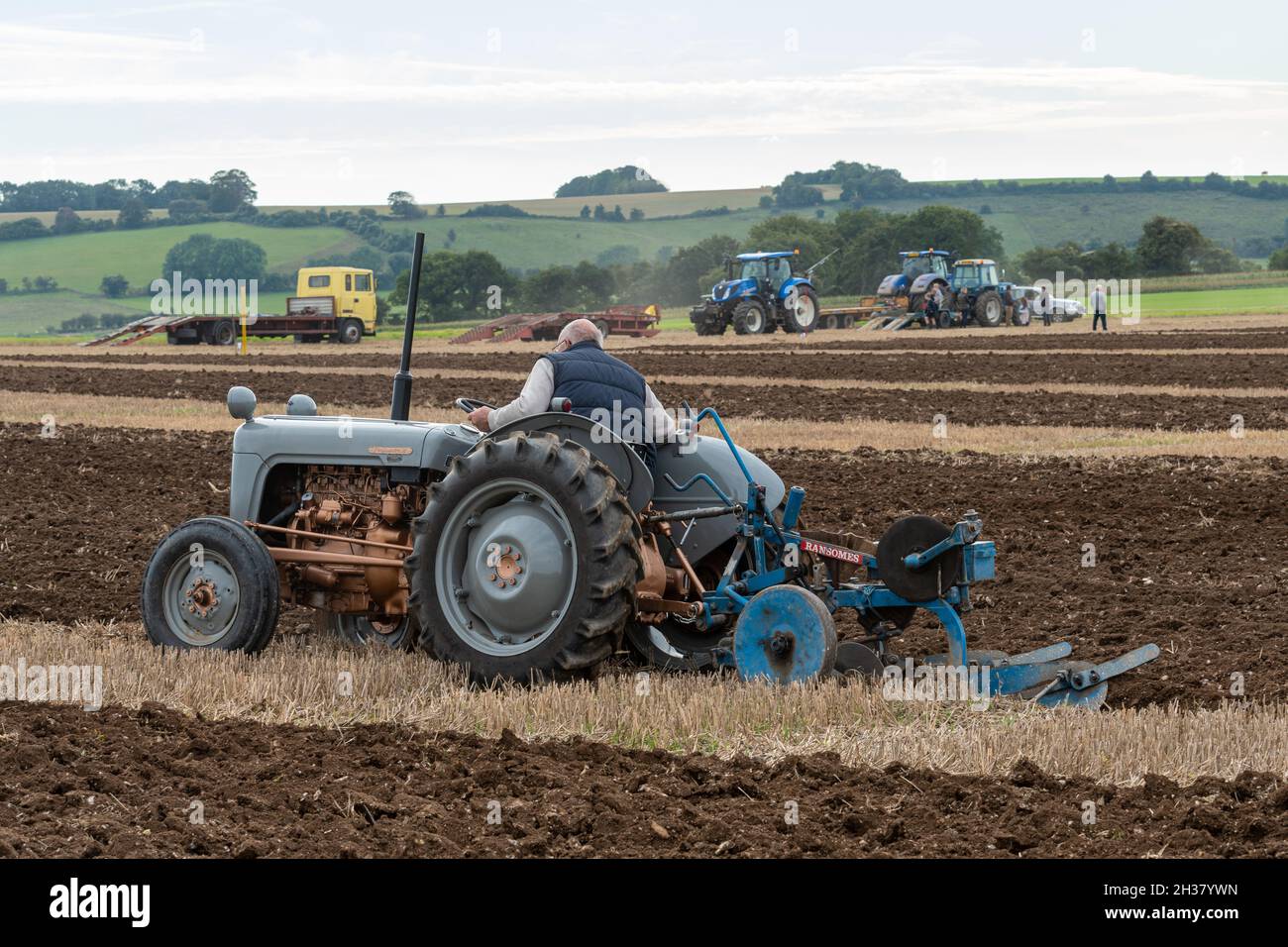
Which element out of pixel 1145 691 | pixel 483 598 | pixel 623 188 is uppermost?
pixel 623 188

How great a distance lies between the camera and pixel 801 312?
43.5 m

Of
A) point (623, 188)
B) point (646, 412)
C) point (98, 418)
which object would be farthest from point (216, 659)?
point (623, 188)

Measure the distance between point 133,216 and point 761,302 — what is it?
63.1m

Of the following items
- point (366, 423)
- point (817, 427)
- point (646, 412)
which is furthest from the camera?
point (817, 427)

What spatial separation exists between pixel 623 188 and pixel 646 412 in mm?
120010

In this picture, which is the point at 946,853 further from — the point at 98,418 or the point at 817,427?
the point at 98,418

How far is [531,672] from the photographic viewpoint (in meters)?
6.34

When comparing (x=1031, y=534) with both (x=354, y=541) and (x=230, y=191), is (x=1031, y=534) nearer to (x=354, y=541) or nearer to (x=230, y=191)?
(x=354, y=541)

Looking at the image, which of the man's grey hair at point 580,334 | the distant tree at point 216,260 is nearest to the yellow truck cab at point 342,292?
the distant tree at point 216,260

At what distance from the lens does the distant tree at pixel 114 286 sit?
80250mm

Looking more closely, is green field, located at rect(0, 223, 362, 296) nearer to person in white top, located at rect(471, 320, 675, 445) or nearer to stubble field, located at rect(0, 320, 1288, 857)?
stubble field, located at rect(0, 320, 1288, 857)

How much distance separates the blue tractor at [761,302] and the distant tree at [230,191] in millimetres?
65516

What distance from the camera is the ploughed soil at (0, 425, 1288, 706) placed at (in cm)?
787

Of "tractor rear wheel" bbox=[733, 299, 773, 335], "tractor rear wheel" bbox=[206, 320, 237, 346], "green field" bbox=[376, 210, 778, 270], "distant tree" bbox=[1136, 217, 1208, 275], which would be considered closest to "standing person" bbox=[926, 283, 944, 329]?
"tractor rear wheel" bbox=[733, 299, 773, 335]
